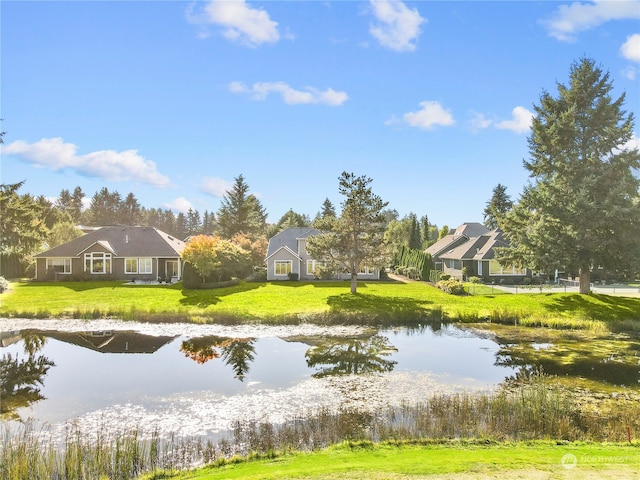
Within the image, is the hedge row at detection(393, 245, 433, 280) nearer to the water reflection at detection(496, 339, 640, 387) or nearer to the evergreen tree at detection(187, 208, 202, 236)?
the water reflection at detection(496, 339, 640, 387)

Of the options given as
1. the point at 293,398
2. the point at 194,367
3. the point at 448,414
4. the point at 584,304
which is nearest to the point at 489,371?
the point at 448,414

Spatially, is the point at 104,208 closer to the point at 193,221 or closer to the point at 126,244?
the point at 193,221

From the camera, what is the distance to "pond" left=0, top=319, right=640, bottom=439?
12609 mm

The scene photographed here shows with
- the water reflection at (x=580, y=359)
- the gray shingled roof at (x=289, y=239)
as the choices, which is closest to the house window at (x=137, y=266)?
the gray shingled roof at (x=289, y=239)

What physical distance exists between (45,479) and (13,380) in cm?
889

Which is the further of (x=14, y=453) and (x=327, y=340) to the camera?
(x=327, y=340)

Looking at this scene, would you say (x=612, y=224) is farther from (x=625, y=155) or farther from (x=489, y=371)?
(x=489, y=371)

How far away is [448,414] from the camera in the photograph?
38.8ft

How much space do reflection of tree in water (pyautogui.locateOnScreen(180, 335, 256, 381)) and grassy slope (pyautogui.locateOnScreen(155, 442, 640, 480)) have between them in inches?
279

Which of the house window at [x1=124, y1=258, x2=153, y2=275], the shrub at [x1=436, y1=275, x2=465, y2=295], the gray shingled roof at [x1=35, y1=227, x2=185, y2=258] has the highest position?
the gray shingled roof at [x1=35, y1=227, x2=185, y2=258]

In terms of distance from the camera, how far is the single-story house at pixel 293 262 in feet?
154

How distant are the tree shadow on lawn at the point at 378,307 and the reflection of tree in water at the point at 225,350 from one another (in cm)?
796

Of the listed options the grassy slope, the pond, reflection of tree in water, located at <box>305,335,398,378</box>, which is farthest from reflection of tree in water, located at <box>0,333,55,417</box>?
reflection of tree in water, located at <box>305,335,398,378</box>

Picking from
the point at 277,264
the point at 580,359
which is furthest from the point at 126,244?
the point at 580,359
